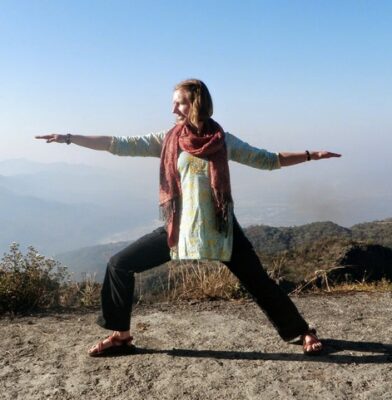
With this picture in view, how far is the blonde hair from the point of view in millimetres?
3693

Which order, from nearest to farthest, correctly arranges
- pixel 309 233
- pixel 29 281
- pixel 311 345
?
pixel 311 345
pixel 29 281
pixel 309 233

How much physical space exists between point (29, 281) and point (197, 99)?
335cm

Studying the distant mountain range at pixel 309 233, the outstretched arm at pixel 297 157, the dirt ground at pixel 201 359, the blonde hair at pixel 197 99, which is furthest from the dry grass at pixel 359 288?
the distant mountain range at pixel 309 233

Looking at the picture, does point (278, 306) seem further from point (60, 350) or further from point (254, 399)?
point (60, 350)

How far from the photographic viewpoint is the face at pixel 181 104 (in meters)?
3.77

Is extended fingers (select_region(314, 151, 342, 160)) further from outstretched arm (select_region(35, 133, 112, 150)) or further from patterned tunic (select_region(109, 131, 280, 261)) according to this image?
outstretched arm (select_region(35, 133, 112, 150))

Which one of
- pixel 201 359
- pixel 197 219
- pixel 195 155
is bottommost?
pixel 201 359

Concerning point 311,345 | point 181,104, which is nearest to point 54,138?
point 181,104

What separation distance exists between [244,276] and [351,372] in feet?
3.43

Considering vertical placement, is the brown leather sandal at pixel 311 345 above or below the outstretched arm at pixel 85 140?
below

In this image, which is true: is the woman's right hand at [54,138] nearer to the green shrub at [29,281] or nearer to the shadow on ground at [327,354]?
the shadow on ground at [327,354]

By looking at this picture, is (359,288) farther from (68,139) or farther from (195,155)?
(68,139)

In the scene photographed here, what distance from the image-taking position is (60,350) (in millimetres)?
4297

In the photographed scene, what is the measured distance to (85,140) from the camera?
3857mm
